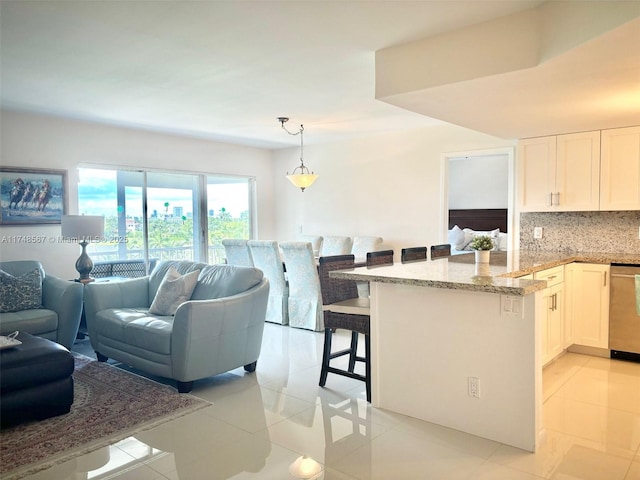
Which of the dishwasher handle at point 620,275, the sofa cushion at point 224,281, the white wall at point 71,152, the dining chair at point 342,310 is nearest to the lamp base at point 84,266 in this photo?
the white wall at point 71,152

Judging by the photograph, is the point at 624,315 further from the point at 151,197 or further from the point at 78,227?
the point at 151,197

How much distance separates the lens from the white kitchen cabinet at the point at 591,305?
4.15 meters

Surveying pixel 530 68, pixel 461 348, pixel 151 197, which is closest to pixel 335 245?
pixel 151 197

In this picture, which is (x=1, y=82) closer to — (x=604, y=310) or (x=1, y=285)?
(x=1, y=285)

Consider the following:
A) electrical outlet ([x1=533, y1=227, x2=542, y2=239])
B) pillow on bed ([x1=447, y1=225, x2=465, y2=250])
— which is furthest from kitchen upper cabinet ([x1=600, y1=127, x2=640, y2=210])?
pillow on bed ([x1=447, y1=225, x2=465, y2=250])

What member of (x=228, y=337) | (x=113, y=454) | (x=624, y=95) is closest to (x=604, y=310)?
(x=624, y=95)

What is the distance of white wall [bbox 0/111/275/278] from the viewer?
5.06m

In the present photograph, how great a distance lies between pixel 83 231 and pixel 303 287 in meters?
2.47

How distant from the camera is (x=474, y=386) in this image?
2750mm

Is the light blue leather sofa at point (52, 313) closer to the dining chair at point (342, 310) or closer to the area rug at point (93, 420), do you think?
the area rug at point (93, 420)

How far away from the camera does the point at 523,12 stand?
2.60 m

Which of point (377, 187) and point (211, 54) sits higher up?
point (211, 54)

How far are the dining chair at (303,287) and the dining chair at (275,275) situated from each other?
129mm

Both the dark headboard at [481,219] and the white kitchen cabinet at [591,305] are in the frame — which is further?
the dark headboard at [481,219]
